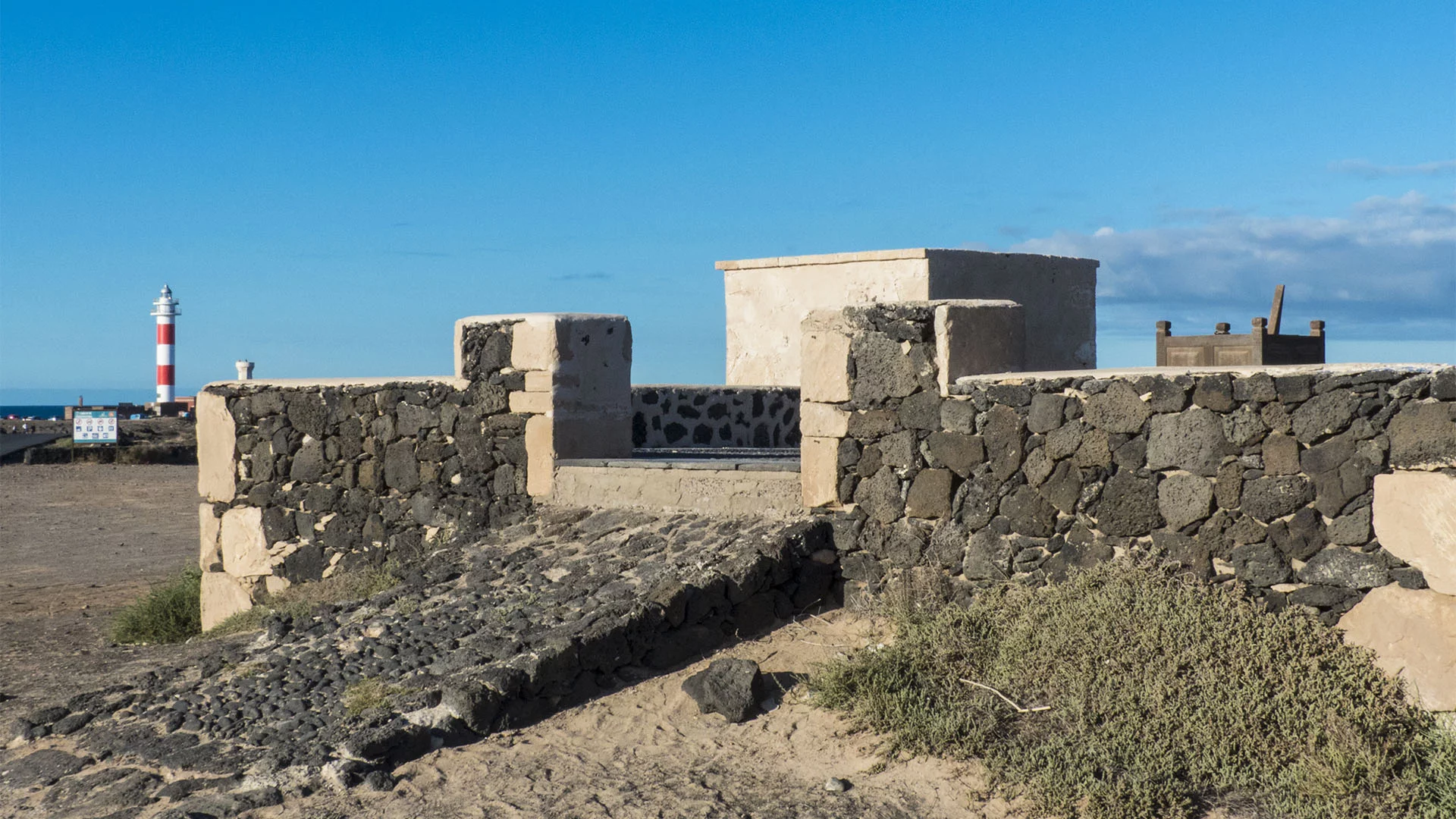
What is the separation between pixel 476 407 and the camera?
9016mm

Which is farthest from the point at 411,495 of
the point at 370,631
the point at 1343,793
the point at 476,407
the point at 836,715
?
the point at 1343,793

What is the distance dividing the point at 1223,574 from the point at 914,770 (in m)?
2.04

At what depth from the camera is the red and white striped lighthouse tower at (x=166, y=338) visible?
1854 inches

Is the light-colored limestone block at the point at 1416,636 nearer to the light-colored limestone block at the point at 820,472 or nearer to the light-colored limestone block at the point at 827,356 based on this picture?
the light-colored limestone block at the point at 820,472

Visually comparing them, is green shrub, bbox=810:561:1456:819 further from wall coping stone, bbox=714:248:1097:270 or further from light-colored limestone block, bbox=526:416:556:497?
wall coping stone, bbox=714:248:1097:270

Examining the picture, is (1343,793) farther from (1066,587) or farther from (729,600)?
(729,600)

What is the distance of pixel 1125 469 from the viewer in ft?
21.9

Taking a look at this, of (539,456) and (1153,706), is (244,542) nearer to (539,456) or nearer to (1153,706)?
(539,456)

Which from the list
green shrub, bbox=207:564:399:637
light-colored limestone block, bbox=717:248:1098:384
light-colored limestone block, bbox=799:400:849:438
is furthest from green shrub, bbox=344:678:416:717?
light-colored limestone block, bbox=717:248:1098:384

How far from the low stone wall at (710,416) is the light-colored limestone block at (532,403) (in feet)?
8.34

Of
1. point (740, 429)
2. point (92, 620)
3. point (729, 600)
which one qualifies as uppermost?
point (740, 429)

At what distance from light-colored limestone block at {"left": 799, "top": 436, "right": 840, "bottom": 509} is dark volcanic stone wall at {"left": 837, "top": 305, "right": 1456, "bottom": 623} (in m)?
0.06

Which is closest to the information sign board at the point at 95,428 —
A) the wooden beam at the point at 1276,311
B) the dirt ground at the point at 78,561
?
the dirt ground at the point at 78,561

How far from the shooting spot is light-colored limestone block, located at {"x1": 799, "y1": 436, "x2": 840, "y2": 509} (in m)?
7.62
